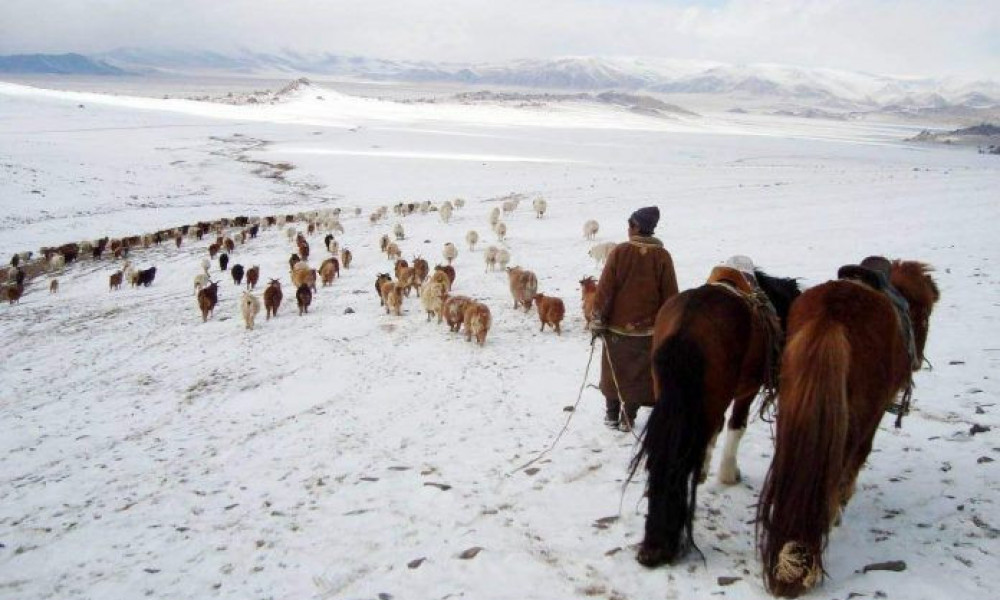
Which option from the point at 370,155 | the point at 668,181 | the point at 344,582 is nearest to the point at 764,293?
the point at 344,582

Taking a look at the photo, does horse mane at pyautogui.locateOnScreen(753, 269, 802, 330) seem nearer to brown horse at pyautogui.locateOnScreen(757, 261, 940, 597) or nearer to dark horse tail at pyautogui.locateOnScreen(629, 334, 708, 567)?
brown horse at pyautogui.locateOnScreen(757, 261, 940, 597)

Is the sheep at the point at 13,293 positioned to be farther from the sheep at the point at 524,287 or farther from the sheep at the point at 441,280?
the sheep at the point at 524,287

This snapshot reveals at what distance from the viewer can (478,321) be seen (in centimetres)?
980

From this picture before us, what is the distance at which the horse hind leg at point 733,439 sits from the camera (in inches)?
186

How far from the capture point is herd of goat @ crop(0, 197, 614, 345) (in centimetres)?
1068

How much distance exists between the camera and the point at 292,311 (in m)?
13.2

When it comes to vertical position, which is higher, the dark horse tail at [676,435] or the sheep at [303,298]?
the dark horse tail at [676,435]

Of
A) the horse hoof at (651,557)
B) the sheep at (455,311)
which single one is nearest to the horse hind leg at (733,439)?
the horse hoof at (651,557)

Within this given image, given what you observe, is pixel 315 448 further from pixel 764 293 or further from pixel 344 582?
pixel 764 293

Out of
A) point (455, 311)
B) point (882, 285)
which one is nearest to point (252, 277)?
point (455, 311)

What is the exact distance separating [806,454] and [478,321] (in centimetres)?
692

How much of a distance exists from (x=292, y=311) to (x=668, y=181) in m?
25.0

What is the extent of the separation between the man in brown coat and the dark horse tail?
1847 millimetres

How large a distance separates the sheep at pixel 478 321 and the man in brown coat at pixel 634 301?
4.20 meters
